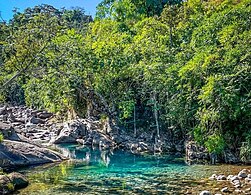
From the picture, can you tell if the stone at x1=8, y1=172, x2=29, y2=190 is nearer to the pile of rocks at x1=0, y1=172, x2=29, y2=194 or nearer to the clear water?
the pile of rocks at x1=0, y1=172, x2=29, y2=194

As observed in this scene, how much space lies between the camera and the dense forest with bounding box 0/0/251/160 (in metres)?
21.6

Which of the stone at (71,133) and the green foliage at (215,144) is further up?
the stone at (71,133)

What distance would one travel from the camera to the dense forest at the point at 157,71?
70.8ft

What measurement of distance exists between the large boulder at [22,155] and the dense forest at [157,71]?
354 centimetres

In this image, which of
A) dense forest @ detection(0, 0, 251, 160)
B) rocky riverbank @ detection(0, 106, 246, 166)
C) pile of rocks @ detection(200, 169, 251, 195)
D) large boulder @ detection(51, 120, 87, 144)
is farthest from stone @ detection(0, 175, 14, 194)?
large boulder @ detection(51, 120, 87, 144)

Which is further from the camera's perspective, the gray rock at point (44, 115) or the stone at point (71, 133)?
the gray rock at point (44, 115)

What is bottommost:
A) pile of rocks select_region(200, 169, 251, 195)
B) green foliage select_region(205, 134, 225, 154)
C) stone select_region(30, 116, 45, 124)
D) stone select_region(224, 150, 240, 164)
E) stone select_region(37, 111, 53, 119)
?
pile of rocks select_region(200, 169, 251, 195)

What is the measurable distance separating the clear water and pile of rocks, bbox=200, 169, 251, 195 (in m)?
0.83

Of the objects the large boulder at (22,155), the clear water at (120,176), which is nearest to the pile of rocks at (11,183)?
the clear water at (120,176)

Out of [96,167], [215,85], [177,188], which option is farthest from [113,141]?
[177,188]

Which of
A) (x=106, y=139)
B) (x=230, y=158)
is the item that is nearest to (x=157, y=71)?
(x=106, y=139)

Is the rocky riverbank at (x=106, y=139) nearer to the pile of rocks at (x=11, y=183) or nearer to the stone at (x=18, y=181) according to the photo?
the stone at (x=18, y=181)

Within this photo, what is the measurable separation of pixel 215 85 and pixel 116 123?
1302cm

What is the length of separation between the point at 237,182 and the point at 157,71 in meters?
14.2
